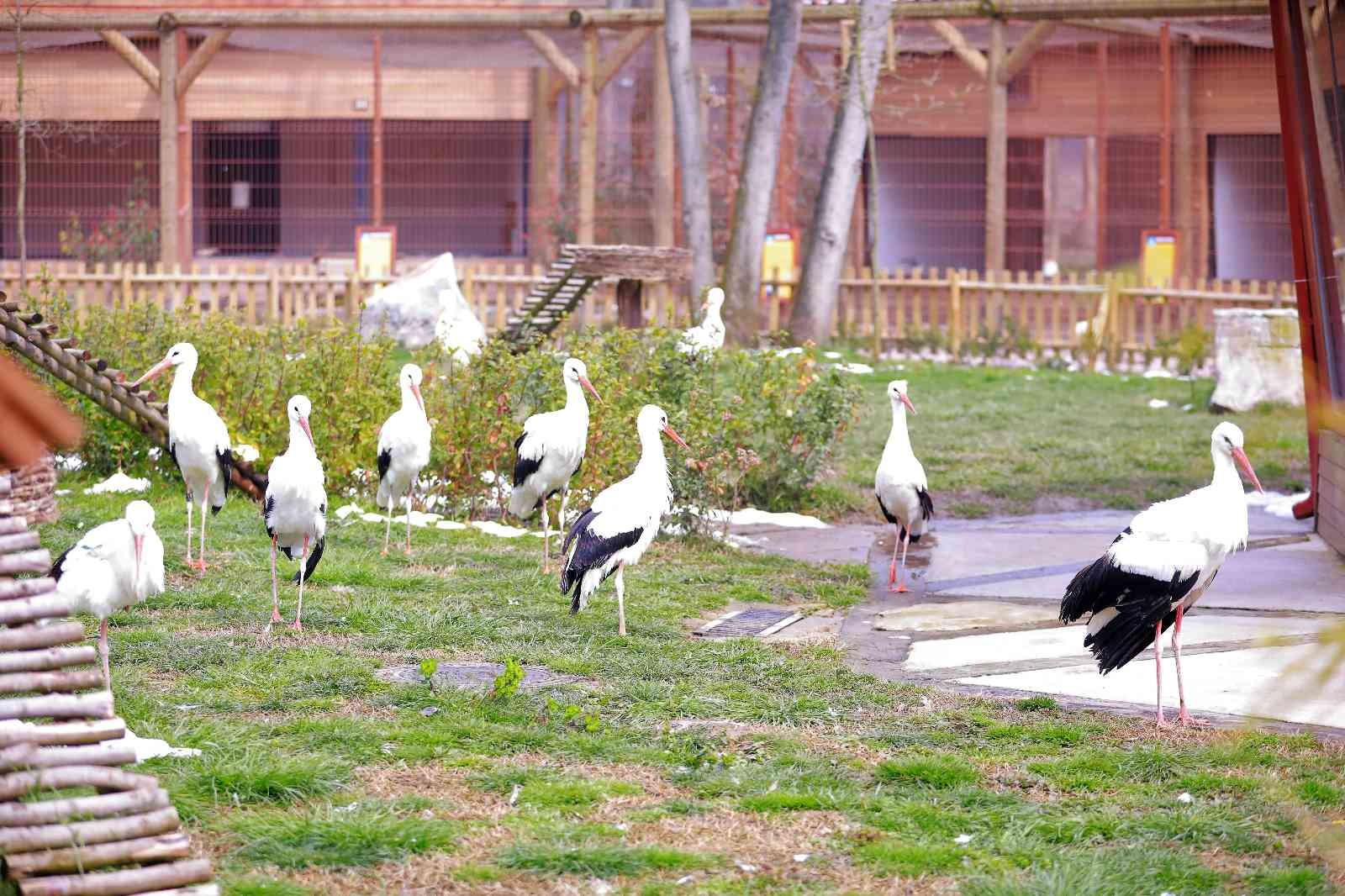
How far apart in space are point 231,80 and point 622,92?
18.0 ft

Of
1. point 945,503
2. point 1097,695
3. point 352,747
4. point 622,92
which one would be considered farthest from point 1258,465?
point 622,92

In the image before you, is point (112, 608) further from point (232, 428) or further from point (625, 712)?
point (232, 428)

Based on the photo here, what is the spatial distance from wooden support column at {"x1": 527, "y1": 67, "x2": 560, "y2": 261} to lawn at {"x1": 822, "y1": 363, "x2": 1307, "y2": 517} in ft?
19.3

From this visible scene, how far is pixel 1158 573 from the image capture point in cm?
612

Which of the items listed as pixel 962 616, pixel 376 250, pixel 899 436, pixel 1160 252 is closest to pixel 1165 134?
pixel 1160 252

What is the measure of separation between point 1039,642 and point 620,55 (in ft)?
47.6

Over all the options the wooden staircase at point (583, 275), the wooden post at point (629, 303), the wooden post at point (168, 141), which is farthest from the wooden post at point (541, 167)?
the wooden post at point (629, 303)

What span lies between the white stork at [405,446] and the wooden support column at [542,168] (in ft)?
40.8

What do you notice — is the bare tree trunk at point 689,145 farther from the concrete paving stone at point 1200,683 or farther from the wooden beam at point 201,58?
the concrete paving stone at point 1200,683

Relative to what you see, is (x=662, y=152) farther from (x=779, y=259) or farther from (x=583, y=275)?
(x=583, y=275)

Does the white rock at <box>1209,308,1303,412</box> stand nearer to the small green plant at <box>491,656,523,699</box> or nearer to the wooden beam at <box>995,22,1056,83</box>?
the wooden beam at <box>995,22,1056,83</box>

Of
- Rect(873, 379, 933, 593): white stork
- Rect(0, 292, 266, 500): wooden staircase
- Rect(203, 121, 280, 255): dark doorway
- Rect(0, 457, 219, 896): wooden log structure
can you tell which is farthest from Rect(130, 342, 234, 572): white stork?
Rect(203, 121, 280, 255): dark doorway

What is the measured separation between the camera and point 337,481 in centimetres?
1090

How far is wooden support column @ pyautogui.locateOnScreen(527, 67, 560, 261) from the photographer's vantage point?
21.6 meters
